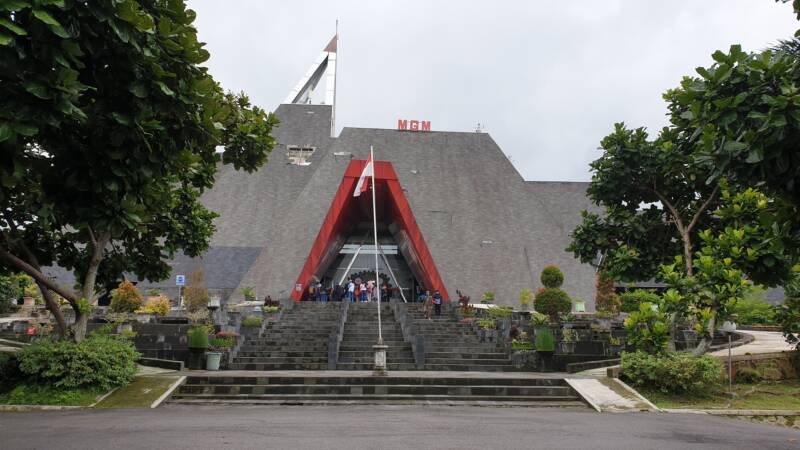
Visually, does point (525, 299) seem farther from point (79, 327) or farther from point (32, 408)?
point (32, 408)

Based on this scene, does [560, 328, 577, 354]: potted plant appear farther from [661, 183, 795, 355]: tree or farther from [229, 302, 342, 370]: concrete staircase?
[229, 302, 342, 370]: concrete staircase

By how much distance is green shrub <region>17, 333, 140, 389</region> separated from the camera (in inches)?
392

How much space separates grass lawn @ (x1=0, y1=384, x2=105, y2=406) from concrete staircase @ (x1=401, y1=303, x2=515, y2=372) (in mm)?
8887

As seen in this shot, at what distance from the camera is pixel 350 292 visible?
94.1 ft

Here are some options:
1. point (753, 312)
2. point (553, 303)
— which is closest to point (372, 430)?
point (553, 303)

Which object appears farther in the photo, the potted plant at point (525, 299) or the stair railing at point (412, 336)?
the potted plant at point (525, 299)

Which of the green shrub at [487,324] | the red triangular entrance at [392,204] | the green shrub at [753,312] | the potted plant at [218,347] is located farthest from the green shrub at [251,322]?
the green shrub at [753,312]

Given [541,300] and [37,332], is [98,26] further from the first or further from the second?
[541,300]

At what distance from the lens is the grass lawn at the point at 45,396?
31.6 feet

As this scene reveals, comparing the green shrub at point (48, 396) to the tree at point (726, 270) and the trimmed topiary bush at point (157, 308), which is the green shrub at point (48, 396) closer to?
the tree at point (726, 270)

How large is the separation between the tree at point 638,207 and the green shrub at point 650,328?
341cm

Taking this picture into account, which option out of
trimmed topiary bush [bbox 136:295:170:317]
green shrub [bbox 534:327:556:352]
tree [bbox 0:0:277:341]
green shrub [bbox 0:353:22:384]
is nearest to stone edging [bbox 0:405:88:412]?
green shrub [bbox 0:353:22:384]

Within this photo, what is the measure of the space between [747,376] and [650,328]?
10.5ft

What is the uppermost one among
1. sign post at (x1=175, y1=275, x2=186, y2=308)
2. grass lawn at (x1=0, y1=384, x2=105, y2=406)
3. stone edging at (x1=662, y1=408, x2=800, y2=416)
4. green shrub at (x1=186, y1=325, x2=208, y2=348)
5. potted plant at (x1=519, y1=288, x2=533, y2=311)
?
sign post at (x1=175, y1=275, x2=186, y2=308)
